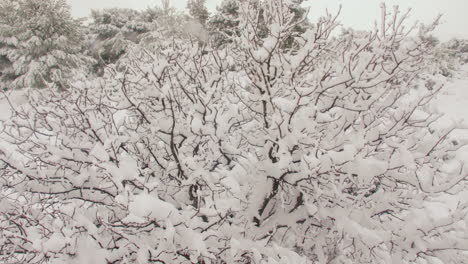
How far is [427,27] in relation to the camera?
2.75 m

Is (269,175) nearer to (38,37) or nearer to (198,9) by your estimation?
(38,37)

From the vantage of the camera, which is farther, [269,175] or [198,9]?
[198,9]

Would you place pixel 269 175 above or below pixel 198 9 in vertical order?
below

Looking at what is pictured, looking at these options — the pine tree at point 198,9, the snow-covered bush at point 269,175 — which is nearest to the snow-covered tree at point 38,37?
the pine tree at point 198,9

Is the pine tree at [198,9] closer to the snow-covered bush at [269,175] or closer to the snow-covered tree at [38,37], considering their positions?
the snow-covered tree at [38,37]

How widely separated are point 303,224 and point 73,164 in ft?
7.93

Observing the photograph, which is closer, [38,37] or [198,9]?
[38,37]

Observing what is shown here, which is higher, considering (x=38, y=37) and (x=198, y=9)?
(x=198, y=9)

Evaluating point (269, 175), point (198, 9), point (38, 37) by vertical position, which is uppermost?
point (198, 9)

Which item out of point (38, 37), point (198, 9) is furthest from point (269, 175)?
point (198, 9)

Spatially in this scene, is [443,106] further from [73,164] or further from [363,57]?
[73,164]

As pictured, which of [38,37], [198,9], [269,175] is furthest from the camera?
[198,9]

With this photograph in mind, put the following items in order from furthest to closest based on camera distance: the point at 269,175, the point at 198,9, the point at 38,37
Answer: the point at 198,9 < the point at 38,37 < the point at 269,175

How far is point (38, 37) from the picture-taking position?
14.7 m
